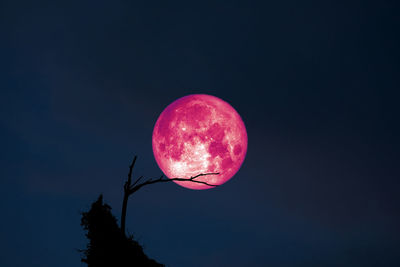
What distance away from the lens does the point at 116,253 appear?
561cm

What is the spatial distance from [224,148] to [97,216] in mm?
4886

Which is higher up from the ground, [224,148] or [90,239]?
[224,148]

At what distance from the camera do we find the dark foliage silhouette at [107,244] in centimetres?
559

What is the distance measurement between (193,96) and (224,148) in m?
2.03

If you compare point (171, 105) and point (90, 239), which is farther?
point (171, 105)

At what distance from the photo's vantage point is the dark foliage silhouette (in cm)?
559

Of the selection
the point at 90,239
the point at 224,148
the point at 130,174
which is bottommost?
the point at 90,239

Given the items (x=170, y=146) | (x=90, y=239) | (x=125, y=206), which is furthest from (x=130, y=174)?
(x=170, y=146)

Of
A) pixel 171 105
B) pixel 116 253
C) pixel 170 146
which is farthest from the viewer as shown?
pixel 171 105

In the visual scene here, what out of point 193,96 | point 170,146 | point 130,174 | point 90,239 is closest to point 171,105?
point 193,96

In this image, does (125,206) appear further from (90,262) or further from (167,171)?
(167,171)

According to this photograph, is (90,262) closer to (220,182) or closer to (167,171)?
(167,171)

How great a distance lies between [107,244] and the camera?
18.6ft

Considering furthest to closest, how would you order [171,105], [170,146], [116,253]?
[171,105] < [170,146] < [116,253]
